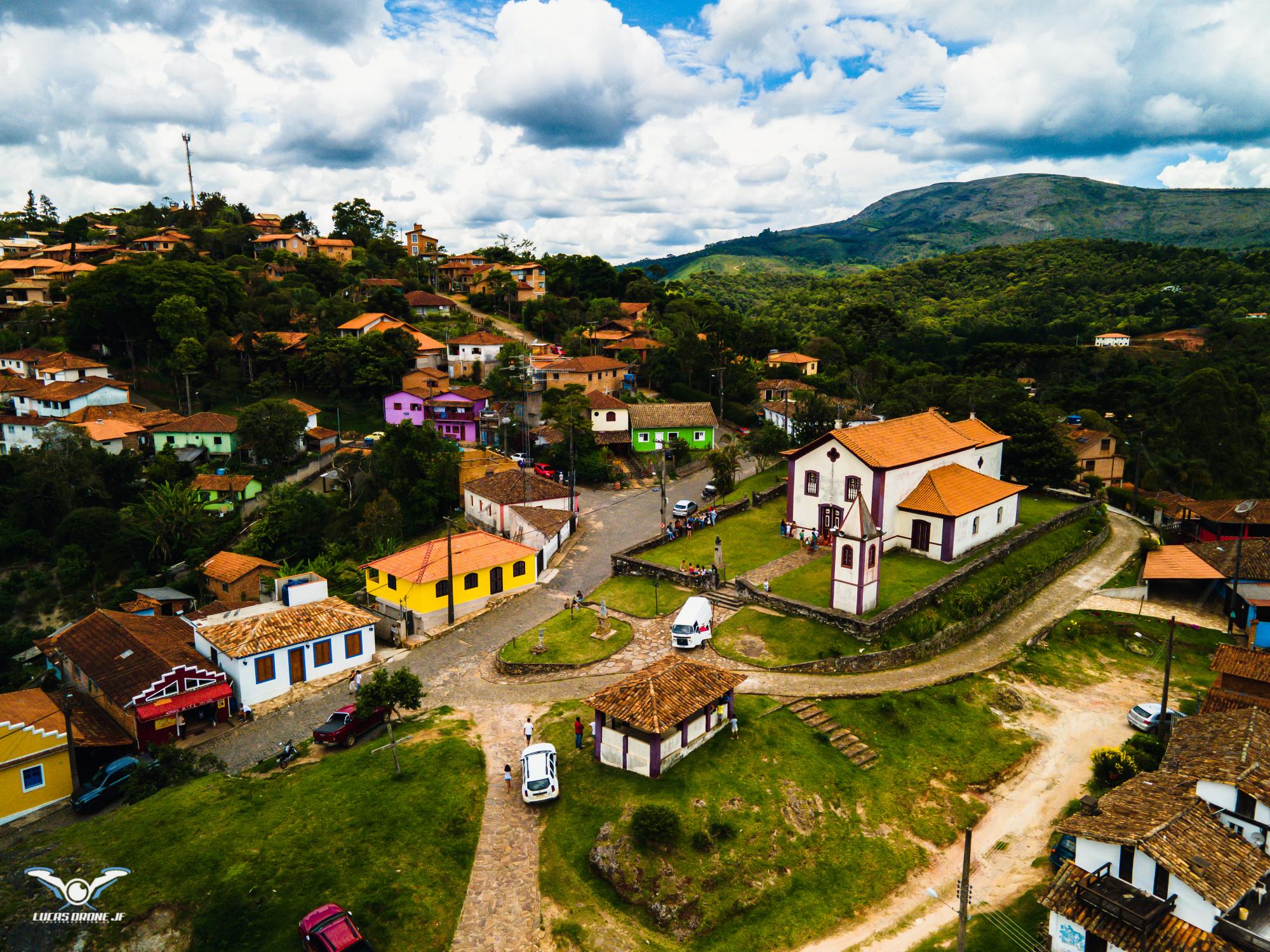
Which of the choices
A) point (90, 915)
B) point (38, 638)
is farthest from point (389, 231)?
point (90, 915)

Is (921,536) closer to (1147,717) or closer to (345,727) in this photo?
(1147,717)

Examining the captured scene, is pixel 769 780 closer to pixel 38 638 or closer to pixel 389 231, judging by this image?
pixel 38 638

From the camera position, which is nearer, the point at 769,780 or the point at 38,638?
the point at 769,780

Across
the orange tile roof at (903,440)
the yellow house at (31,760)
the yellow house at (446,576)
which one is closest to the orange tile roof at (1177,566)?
the orange tile roof at (903,440)

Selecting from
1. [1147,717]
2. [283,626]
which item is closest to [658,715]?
[283,626]

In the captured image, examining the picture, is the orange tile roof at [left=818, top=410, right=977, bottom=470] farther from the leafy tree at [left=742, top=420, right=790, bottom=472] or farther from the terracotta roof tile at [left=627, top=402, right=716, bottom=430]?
the terracotta roof tile at [left=627, top=402, right=716, bottom=430]

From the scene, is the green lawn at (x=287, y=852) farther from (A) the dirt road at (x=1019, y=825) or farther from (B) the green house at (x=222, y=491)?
(B) the green house at (x=222, y=491)
